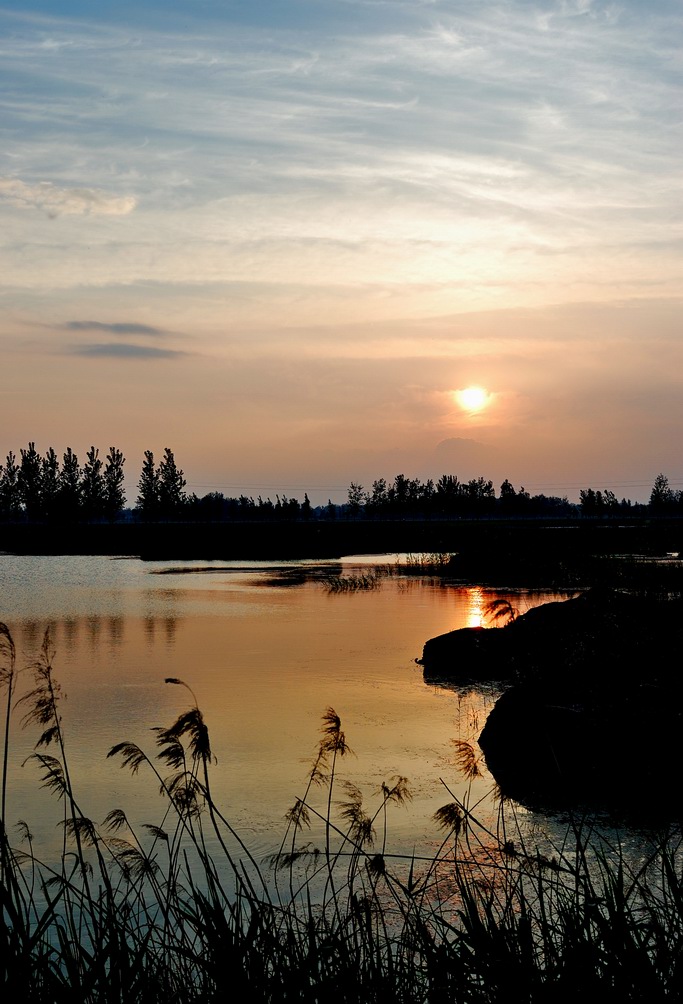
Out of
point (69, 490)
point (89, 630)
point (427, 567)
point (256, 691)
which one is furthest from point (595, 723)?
point (69, 490)

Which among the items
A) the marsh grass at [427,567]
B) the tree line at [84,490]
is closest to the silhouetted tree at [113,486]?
the tree line at [84,490]

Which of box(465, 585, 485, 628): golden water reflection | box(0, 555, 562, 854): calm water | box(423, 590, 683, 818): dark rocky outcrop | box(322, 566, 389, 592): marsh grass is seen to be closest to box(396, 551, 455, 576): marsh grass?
box(322, 566, 389, 592): marsh grass

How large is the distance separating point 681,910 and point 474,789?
5561 mm

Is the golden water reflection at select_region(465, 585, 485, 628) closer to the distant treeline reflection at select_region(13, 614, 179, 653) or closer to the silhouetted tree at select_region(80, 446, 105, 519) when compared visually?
the distant treeline reflection at select_region(13, 614, 179, 653)

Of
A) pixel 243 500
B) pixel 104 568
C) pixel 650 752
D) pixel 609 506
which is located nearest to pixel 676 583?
pixel 650 752

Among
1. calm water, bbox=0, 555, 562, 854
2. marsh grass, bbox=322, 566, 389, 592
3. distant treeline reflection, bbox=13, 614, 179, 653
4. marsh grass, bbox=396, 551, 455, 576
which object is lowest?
calm water, bbox=0, 555, 562, 854

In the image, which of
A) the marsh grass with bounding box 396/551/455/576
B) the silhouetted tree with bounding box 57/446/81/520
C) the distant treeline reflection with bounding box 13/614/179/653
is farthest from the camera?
the silhouetted tree with bounding box 57/446/81/520

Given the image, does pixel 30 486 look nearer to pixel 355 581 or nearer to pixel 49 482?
pixel 49 482

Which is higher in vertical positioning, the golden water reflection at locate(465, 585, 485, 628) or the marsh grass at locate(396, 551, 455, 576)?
the marsh grass at locate(396, 551, 455, 576)

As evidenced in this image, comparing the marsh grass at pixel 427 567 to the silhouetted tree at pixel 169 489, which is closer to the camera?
the marsh grass at pixel 427 567

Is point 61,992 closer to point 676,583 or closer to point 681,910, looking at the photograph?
point 681,910

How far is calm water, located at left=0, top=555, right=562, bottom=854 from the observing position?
1011cm

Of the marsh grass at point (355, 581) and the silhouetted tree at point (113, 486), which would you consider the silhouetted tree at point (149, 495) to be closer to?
the silhouetted tree at point (113, 486)

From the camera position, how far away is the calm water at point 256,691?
10109mm
